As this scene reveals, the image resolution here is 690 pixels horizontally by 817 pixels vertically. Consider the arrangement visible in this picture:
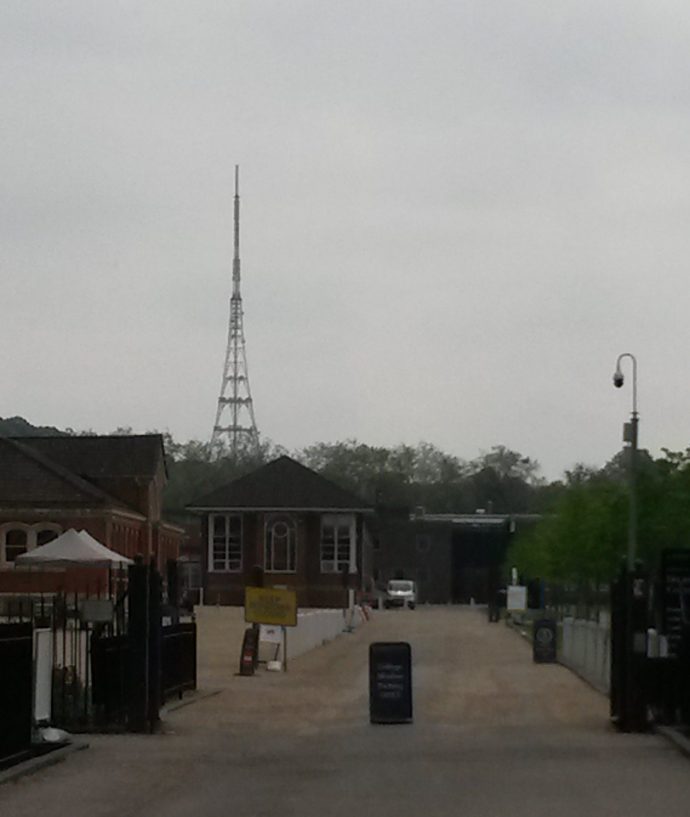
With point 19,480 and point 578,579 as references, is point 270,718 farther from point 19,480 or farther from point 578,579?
point 19,480

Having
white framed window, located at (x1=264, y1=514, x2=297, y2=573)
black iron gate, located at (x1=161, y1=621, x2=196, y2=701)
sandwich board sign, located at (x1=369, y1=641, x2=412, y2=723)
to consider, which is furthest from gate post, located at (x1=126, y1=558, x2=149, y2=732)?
white framed window, located at (x1=264, y1=514, x2=297, y2=573)

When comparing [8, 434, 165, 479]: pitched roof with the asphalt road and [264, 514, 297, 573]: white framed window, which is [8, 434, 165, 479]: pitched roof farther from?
the asphalt road

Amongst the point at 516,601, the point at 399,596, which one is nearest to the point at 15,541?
the point at 516,601

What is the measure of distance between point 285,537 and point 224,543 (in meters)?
3.69

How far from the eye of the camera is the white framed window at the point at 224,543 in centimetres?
10250

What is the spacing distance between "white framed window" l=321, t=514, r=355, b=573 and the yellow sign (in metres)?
61.1

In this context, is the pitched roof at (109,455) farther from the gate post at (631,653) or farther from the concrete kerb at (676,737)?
the concrete kerb at (676,737)

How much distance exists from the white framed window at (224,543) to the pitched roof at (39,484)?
75.2ft

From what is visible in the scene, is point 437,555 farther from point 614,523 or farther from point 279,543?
point 614,523

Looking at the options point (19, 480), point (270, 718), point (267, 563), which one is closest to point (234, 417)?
point (267, 563)

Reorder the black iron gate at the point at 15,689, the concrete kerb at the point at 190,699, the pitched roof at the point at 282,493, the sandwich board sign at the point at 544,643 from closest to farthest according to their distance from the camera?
1. the black iron gate at the point at 15,689
2. the concrete kerb at the point at 190,699
3. the sandwich board sign at the point at 544,643
4. the pitched roof at the point at 282,493

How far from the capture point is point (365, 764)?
18.6 metres

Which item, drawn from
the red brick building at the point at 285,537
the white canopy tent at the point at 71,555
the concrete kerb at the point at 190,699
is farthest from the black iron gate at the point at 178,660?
the red brick building at the point at 285,537

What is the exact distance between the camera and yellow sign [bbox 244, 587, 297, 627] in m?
39.5
